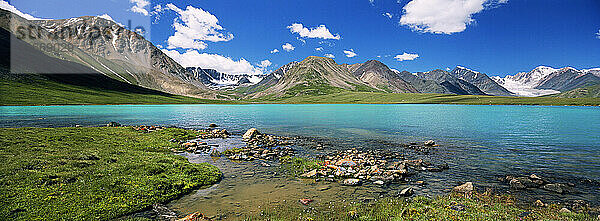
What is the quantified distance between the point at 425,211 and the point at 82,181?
2199cm

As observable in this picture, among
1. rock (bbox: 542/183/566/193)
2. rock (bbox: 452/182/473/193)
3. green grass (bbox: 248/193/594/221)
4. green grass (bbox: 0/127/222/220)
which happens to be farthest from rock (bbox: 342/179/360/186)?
rock (bbox: 542/183/566/193)

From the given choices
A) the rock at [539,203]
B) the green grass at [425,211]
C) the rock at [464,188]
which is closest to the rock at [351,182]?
the green grass at [425,211]

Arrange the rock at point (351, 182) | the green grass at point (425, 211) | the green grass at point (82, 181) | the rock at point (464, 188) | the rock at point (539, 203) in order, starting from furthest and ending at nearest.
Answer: the rock at point (351, 182) < the rock at point (464, 188) < the rock at point (539, 203) < the green grass at point (425, 211) < the green grass at point (82, 181)

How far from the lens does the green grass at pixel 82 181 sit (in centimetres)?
1336

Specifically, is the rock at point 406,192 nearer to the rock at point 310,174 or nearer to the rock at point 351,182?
the rock at point 351,182

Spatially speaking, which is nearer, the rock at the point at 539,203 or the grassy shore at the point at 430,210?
the grassy shore at the point at 430,210

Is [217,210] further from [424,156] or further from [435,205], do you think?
[424,156]

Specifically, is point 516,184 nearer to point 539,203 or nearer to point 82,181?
point 539,203

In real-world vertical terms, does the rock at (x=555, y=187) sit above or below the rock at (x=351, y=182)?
above

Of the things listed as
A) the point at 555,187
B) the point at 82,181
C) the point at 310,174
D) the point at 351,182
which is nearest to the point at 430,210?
the point at 351,182

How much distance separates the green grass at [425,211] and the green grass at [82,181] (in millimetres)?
7874

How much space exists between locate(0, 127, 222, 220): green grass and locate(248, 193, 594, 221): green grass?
787 cm

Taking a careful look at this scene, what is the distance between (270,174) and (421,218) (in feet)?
43.9

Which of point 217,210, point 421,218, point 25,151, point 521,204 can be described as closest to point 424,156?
point 521,204
